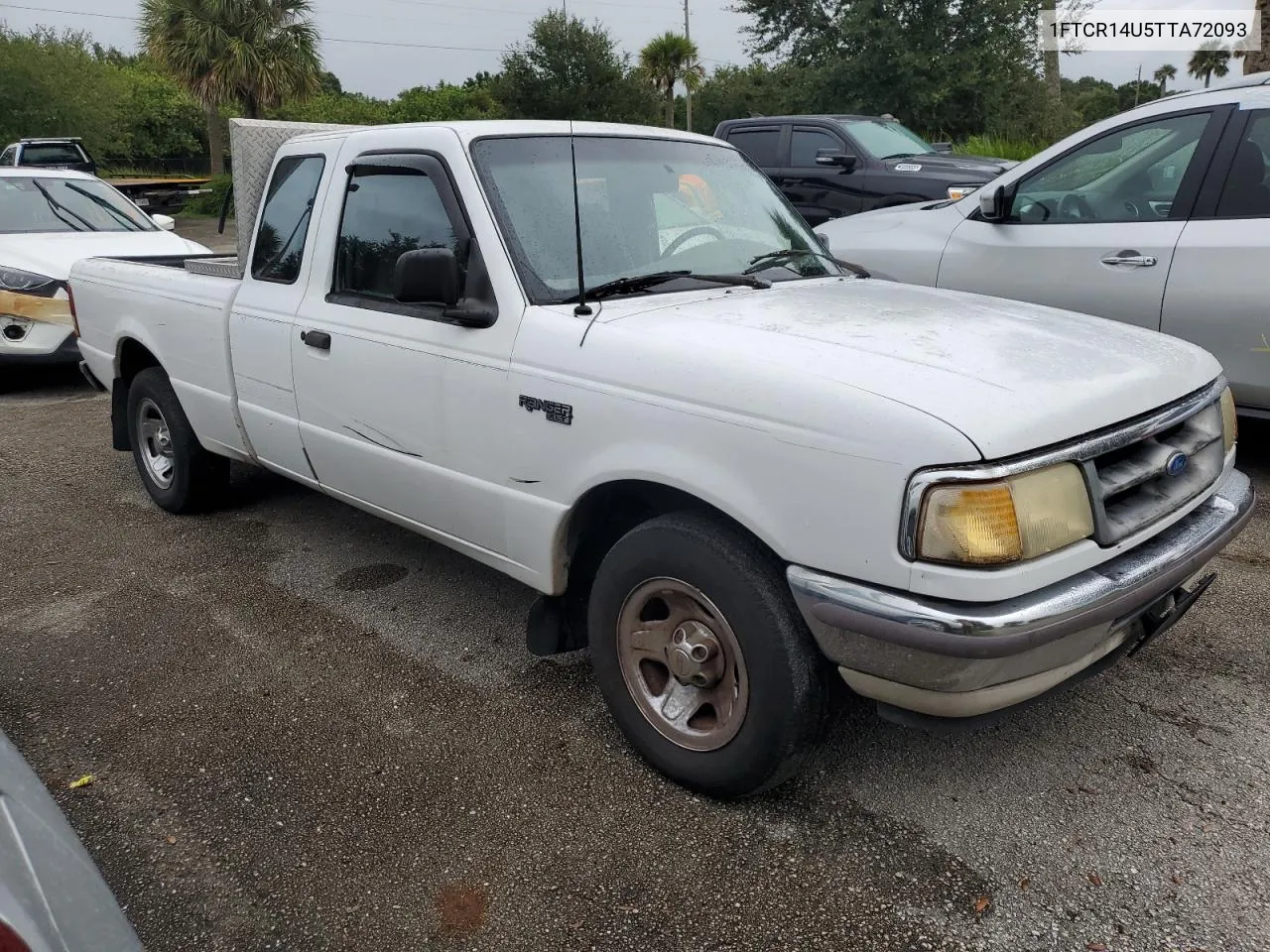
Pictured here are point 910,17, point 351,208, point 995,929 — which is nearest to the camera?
point 995,929

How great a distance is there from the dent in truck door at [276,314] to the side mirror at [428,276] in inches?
42.8

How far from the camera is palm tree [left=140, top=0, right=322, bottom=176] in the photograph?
2564 cm

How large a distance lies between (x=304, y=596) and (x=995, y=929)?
298 cm

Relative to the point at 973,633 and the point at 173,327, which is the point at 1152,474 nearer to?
the point at 973,633

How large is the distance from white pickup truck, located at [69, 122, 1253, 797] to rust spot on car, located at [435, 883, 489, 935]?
0.64m

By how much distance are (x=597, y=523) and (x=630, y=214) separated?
1.06 metres

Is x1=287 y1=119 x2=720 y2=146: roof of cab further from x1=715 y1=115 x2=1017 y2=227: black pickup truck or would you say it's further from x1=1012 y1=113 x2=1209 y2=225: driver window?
Result: x1=715 y1=115 x2=1017 y2=227: black pickup truck

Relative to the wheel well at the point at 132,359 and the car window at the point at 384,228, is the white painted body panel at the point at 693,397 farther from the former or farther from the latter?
the wheel well at the point at 132,359

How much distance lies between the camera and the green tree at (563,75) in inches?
1532

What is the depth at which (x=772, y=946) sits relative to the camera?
2219mm

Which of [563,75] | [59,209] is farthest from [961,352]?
[563,75]

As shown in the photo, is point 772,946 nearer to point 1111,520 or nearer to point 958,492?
point 958,492

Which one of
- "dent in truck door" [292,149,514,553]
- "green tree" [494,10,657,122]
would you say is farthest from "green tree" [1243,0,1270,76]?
"green tree" [494,10,657,122]

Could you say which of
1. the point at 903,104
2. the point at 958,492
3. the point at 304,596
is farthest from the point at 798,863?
the point at 903,104
